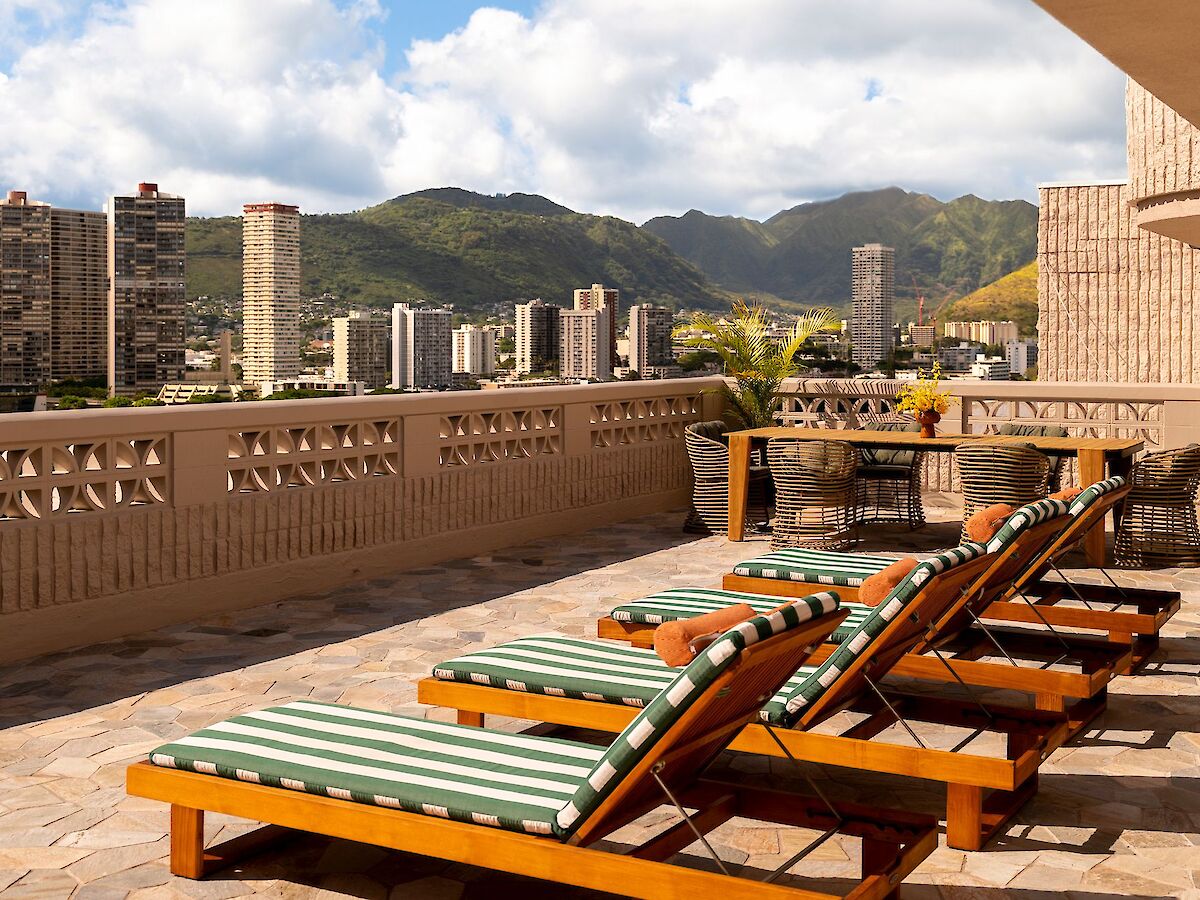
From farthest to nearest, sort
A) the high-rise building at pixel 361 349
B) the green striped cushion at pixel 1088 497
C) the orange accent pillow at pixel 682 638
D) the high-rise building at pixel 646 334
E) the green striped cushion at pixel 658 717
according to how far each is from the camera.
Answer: the high-rise building at pixel 361 349
the high-rise building at pixel 646 334
the green striped cushion at pixel 1088 497
the orange accent pillow at pixel 682 638
the green striped cushion at pixel 658 717

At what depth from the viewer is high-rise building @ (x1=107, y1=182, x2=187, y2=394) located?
165ft

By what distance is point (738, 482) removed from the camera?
448 inches

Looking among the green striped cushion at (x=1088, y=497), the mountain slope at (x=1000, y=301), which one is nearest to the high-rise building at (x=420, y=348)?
the mountain slope at (x=1000, y=301)

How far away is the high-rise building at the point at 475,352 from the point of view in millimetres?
49688

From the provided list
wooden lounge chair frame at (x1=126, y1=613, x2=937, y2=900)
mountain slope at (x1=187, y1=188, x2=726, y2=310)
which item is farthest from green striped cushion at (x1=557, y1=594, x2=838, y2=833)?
mountain slope at (x1=187, y1=188, x2=726, y2=310)

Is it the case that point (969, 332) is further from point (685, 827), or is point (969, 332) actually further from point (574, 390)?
point (685, 827)

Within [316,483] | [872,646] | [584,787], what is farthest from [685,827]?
[316,483]

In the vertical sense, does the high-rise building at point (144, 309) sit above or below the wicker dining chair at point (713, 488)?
above

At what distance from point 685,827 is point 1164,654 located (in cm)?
440

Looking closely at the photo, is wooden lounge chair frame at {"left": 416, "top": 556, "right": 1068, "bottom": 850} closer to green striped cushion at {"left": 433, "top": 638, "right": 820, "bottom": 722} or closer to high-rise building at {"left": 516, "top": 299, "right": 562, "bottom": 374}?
green striped cushion at {"left": 433, "top": 638, "right": 820, "bottom": 722}

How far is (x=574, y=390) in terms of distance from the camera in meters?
11.7

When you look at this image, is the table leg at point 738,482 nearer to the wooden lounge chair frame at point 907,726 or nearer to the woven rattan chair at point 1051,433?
the woven rattan chair at point 1051,433

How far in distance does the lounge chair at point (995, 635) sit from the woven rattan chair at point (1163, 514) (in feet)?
11.0

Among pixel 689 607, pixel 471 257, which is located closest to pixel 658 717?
pixel 689 607
